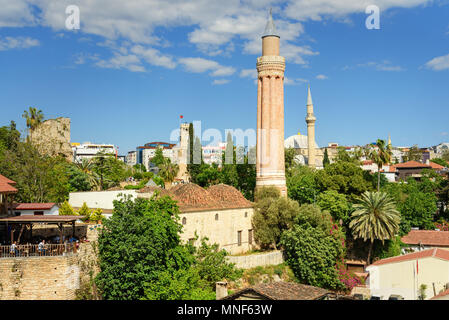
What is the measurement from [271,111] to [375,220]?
16.3 m

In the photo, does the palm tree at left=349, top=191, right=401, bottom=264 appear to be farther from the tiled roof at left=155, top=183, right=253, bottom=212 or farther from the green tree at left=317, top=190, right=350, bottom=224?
the tiled roof at left=155, top=183, right=253, bottom=212

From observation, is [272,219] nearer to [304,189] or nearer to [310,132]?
[304,189]

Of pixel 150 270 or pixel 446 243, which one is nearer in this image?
pixel 150 270

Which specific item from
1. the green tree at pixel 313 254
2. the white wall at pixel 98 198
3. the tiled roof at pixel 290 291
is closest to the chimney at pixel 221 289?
the tiled roof at pixel 290 291

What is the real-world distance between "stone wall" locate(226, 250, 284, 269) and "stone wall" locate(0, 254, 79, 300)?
1254 centimetres

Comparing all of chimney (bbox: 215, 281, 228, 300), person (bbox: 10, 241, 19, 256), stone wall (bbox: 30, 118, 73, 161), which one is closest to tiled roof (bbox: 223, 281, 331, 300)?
chimney (bbox: 215, 281, 228, 300)

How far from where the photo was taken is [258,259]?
3653 centimetres

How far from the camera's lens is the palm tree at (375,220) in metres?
39.5

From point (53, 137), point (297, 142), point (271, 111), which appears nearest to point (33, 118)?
point (53, 137)

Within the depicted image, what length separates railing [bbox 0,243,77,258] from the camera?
79.4ft

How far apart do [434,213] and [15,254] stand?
1906 inches
